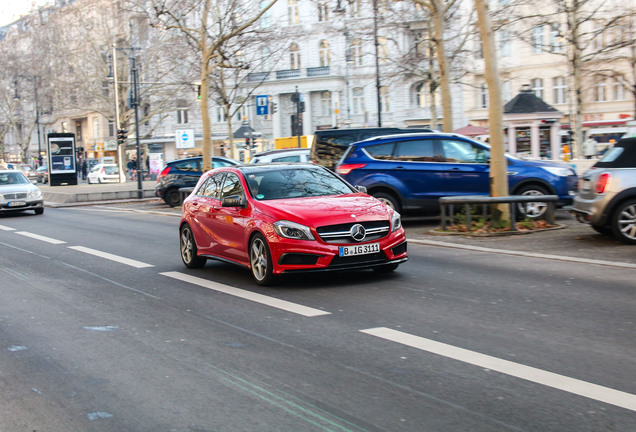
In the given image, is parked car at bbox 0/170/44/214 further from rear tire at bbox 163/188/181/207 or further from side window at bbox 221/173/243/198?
side window at bbox 221/173/243/198

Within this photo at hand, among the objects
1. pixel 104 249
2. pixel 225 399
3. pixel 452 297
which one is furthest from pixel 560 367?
pixel 104 249

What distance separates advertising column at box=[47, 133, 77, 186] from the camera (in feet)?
A: 150

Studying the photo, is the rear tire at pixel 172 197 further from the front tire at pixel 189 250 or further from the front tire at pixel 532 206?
the front tire at pixel 189 250

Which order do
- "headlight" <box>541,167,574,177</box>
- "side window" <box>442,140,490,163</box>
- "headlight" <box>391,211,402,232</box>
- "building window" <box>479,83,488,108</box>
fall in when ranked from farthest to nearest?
"building window" <box>479,83,488,108</box> < "side window" <box>442,140,490,163</box> < "headlight" <box>541,167,574,177</box> < "headlight" <box>391,211,402,232</box>

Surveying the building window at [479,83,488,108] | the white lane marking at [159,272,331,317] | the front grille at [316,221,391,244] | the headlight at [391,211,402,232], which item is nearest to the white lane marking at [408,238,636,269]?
the headlight at [391,211,402,232]

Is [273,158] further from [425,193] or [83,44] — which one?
[83,44]

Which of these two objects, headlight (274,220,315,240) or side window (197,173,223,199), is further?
side window (197,173,223,199)

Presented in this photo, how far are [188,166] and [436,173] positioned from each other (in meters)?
15.1

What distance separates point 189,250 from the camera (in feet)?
37.9

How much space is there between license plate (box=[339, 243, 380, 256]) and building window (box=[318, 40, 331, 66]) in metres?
63.7

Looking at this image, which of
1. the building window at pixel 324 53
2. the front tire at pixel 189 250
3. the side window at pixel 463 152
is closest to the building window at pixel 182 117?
the building window at pixel 324 53

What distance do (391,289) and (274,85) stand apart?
6592cm

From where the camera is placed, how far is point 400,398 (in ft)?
15.9

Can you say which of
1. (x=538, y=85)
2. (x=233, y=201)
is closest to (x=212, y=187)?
(x=233, y=201)
